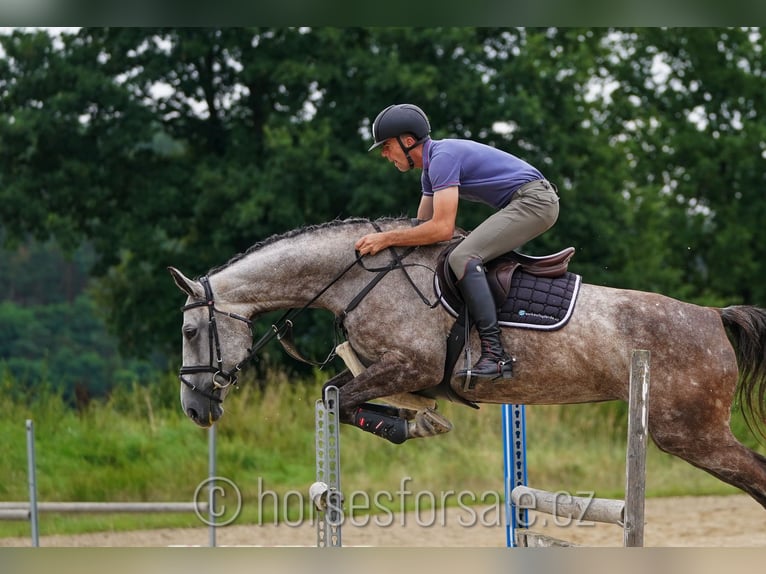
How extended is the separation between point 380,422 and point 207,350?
97 centimetres

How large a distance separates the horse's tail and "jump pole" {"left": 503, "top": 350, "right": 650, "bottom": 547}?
3.42 feet

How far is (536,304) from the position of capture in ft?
16.9

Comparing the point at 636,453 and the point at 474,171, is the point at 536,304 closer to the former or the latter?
the point at 474,171

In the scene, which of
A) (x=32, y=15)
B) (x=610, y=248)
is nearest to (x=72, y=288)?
(x=610, y=248)

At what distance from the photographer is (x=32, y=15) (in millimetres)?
5215

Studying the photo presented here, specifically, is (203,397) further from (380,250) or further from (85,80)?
(85,80)

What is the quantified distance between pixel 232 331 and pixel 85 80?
37.1 ft

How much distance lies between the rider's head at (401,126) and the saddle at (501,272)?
578mm

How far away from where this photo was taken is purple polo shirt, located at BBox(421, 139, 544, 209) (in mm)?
5172

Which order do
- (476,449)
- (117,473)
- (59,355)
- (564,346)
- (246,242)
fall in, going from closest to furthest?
(564,346) < (117,473) < (476,449) < (246,242) < (59,355)

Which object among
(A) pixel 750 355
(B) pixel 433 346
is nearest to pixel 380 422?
(B) pixel 433 346

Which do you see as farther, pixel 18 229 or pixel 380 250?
pixel 18 229

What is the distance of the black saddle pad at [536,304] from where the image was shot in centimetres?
512

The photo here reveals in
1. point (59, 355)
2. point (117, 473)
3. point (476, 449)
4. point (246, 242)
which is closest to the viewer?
point (117, 473)
